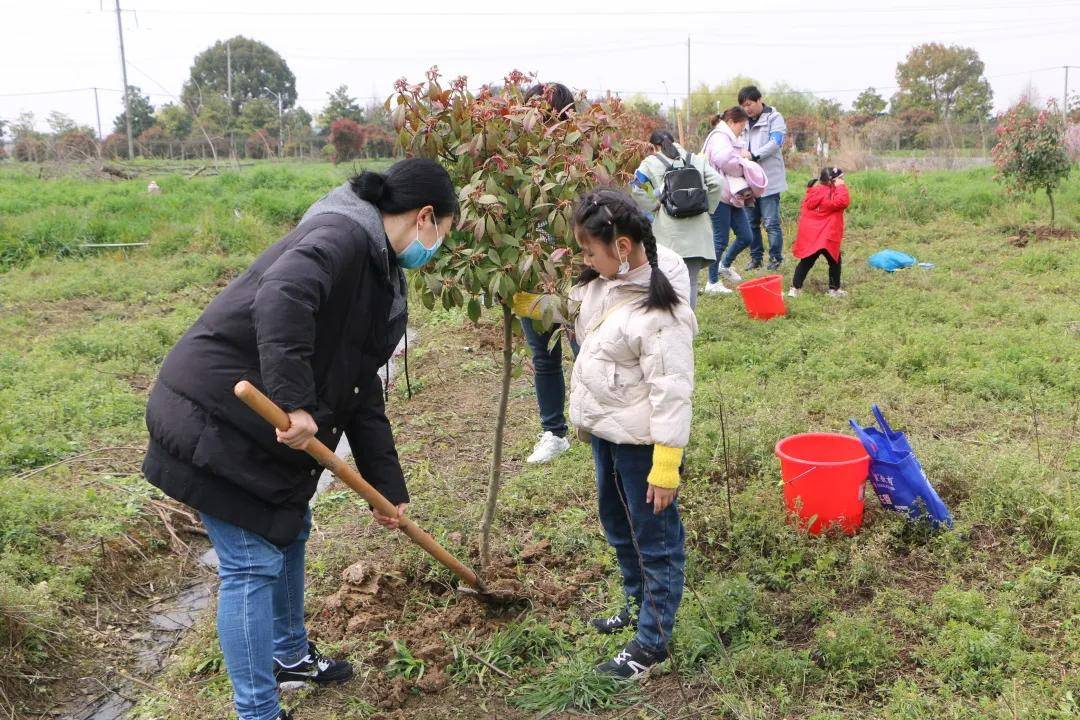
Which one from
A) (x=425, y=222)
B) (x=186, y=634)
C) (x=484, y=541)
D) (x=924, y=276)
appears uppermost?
(x=425, y=222)

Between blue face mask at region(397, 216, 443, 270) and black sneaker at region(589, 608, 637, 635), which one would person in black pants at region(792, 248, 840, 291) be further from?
blue face mask at region(397, 216, 443, 270)

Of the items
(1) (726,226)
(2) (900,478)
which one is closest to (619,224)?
(2) (900,478)

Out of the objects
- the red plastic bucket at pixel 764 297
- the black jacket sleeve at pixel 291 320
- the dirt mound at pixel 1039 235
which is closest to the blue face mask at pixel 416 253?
the black jacket sleeve at pixel 291 320

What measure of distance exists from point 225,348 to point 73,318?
7.38 meters

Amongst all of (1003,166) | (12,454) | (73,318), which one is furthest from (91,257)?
(1003,166)

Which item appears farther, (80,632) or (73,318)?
(73,318)

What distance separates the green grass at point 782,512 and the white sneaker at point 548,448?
76 millimetres

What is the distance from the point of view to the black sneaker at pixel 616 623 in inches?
117

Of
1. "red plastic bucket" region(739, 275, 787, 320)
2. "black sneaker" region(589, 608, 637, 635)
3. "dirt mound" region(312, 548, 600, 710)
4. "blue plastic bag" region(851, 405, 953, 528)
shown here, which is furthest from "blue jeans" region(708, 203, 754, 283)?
"black sneaker" region(589, 608, 637, 635)

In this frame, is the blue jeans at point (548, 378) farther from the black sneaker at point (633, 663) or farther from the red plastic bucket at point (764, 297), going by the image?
the red plastic bucket at point (764, 297)

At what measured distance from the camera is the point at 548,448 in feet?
15.0

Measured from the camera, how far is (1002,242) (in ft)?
31.2

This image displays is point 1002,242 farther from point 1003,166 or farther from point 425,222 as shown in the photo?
point 425,222

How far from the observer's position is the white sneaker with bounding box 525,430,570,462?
455 cm
